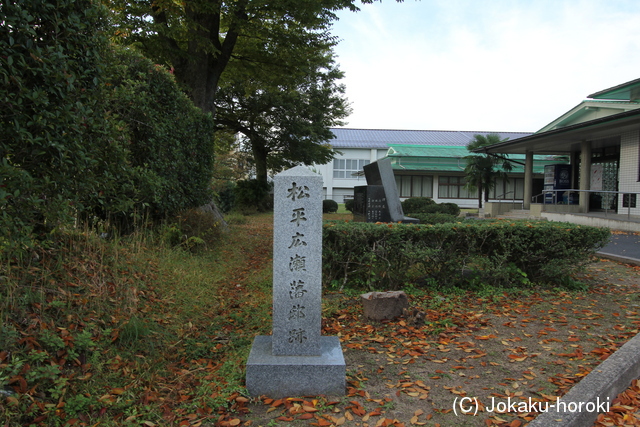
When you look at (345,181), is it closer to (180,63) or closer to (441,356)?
(180,63)

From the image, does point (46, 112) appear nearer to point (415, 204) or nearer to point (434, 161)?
point (415, 204)

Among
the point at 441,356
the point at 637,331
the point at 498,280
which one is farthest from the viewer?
the point at 498,280

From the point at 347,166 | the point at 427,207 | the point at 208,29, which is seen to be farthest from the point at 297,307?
the point at 347,166

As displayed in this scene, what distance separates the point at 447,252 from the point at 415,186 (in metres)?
29.1

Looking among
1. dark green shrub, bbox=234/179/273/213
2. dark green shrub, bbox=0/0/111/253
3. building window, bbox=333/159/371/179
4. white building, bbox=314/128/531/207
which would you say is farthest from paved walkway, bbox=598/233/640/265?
building window, bbox=333/159/371/179

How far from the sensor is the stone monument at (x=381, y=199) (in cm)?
1174

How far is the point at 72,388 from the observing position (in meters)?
3.04

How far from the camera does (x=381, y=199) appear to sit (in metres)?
11.8

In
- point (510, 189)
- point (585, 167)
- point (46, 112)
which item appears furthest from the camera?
point (510, 189)

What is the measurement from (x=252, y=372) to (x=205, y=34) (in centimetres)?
1053

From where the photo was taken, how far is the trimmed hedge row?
20.5 ft

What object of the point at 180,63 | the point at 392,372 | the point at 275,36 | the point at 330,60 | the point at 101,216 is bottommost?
the point at 392,372

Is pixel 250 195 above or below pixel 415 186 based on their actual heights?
below

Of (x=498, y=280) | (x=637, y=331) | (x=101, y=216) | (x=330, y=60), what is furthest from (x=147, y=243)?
(x=330, y=60)
